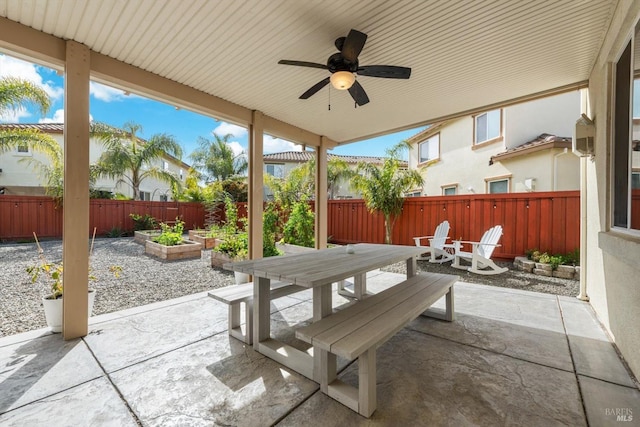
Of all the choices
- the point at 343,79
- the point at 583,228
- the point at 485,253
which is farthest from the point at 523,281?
the point at 343,79

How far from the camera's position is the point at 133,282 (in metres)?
4.38

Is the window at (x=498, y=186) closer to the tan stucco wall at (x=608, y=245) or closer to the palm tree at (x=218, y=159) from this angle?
the tan stucco wall at (x=608, y=245)

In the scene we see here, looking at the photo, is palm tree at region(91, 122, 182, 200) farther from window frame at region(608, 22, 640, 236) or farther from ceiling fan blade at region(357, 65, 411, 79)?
window frame at region(608, 22, 640, 236)

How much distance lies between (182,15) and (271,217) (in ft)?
13.4

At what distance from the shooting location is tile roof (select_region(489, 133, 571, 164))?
6297mm

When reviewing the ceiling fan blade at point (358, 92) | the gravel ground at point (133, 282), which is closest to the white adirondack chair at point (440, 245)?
the gravel ground at point (133, 282)

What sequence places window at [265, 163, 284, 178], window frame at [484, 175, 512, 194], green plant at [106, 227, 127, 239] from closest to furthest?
window frame at [484, 175, 512, 194]
green plant at [106, 227, 127, 239]
window at [265, 163, 284, 178]

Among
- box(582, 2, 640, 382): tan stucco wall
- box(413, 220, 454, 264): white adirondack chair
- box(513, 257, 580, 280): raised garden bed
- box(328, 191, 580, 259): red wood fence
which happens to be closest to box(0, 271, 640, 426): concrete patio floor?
box(582, 2, 640, 382): tan stucco wall

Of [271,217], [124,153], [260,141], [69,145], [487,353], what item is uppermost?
[124,153]

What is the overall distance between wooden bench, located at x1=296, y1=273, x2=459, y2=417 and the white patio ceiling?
2.23m

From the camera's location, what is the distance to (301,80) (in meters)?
3.12

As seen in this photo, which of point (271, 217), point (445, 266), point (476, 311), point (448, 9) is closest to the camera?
point (448, 9)

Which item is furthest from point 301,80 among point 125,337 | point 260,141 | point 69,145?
point 125,337

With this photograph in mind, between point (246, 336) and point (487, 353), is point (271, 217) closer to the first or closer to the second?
point (246, 336)
